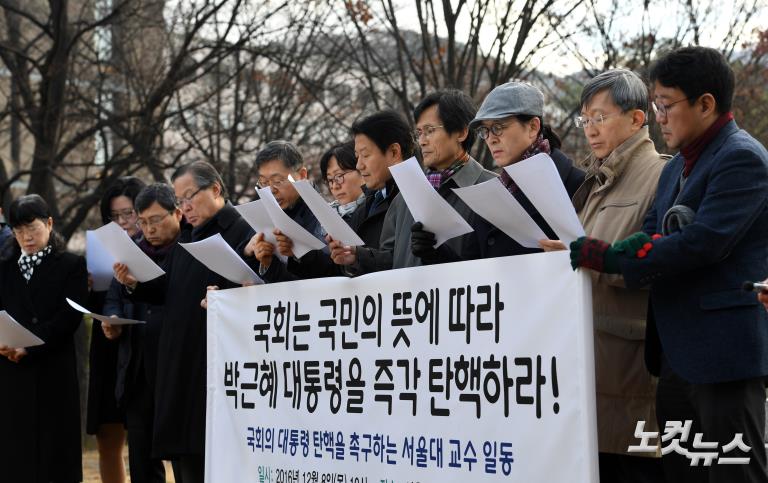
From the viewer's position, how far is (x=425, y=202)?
441cm

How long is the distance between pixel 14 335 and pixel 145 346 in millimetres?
992

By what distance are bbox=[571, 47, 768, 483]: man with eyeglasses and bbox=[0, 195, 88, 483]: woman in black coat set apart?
4.67 m

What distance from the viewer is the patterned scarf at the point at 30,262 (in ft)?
25.2

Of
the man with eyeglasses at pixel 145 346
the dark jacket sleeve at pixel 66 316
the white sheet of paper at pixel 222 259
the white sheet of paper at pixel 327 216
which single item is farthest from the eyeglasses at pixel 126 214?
the white sheet of paper at pixel 327 216

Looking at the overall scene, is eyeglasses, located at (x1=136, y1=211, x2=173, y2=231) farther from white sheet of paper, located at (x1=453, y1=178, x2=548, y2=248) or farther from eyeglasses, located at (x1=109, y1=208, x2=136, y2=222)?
white sheet of paper, located at (x1=453, y1=178, x2=548, y2=248)

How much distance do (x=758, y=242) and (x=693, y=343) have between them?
41cm

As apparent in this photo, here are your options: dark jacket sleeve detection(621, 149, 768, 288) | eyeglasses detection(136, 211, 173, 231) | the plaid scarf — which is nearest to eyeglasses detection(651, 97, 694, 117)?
dark jacket sleeve detection(621, 149, 768, 288)

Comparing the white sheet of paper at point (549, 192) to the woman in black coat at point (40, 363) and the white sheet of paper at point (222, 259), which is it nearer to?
the white sheet of paper at point (222, 259)

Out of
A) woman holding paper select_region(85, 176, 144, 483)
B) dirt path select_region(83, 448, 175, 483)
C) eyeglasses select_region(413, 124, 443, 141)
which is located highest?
eyeglasses select_region(413, 124, 443, 141)

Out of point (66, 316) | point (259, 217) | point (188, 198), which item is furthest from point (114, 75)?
point (259, 217)

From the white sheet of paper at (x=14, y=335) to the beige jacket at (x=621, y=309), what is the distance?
405 cm

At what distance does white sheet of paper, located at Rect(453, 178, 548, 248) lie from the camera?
4102mm

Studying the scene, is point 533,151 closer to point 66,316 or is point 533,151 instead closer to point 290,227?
point 290,227

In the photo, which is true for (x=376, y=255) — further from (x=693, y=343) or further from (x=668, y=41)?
(x=668, y=41)
